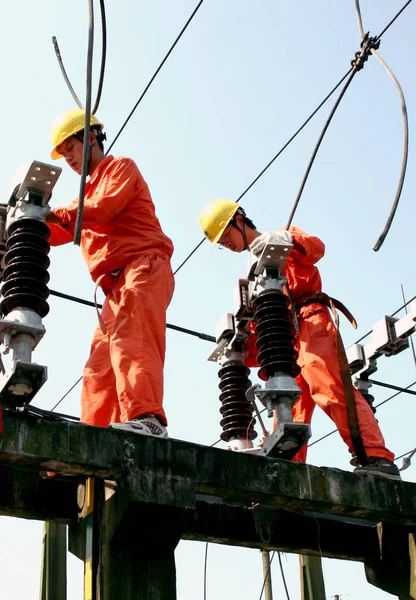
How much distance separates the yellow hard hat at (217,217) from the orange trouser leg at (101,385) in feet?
4.44

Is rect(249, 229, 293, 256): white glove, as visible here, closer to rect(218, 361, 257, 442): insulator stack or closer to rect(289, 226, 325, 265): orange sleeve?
rect(289, 226, 325, 265): orange sleeve

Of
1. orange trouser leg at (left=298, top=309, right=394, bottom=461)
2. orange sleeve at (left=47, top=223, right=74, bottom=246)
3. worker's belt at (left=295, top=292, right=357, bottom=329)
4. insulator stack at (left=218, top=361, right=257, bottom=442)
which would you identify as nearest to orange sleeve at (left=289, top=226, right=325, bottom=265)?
worker's belt at (left=295, top=292, right=357, bottom=329)

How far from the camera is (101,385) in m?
5.32

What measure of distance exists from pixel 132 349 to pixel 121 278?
525 millimetres

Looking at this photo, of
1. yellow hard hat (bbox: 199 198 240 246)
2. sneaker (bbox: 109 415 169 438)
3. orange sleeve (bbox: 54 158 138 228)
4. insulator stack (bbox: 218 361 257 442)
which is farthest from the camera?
yellow hard hat (bbox: 199 198 240 246)

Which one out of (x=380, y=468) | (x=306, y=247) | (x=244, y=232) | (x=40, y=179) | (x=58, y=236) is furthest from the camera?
(x=244, y=232)

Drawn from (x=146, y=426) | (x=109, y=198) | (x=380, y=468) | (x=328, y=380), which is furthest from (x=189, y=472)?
(x=109, y=198)

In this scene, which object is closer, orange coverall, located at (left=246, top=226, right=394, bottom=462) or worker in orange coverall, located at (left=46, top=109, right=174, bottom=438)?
worker in orange coverall, located at (left=46, top=109, right=174, bottom=438)

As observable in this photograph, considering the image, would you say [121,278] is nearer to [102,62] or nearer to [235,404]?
[102,62]

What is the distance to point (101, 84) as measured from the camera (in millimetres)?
4938

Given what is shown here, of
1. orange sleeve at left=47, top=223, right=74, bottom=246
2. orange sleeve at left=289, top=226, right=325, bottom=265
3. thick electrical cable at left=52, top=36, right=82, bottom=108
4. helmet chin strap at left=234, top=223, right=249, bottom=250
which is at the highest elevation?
thick electrical cable at left=52, top=36, right=82, bottom=108

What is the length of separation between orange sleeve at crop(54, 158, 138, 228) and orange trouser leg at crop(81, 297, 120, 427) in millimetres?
438

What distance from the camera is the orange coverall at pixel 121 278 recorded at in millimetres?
4892

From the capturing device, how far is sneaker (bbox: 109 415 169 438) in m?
4.52
